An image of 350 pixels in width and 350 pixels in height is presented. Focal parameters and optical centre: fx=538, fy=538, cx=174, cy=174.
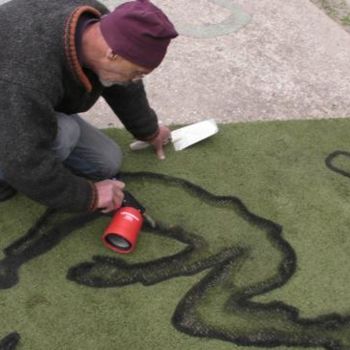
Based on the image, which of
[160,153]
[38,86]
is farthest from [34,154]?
[160,153]

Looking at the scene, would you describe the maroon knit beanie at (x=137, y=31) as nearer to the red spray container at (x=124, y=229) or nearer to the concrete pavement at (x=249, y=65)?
the red spray container at (x=124, y=229)

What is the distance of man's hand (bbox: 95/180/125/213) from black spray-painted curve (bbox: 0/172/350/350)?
24cm

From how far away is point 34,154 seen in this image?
1.80 meters

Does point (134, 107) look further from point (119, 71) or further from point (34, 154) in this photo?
point (34, 154)

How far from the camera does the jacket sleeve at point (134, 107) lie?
7.70ft

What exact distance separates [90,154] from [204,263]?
0.69 m

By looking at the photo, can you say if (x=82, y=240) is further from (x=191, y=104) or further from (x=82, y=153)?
(x=191, y=104)

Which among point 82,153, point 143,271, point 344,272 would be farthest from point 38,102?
point 344,272

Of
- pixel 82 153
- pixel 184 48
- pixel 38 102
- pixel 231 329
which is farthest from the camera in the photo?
pixel 184 48

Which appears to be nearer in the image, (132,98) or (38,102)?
(38,102)

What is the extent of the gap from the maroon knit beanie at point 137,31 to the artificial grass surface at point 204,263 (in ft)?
2.93

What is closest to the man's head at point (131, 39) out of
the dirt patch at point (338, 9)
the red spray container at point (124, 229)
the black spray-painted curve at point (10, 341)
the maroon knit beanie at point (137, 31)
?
the maroon knit beanie at point (137, 31)

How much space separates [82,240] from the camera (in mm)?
2283

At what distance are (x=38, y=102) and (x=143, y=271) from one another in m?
0.84
